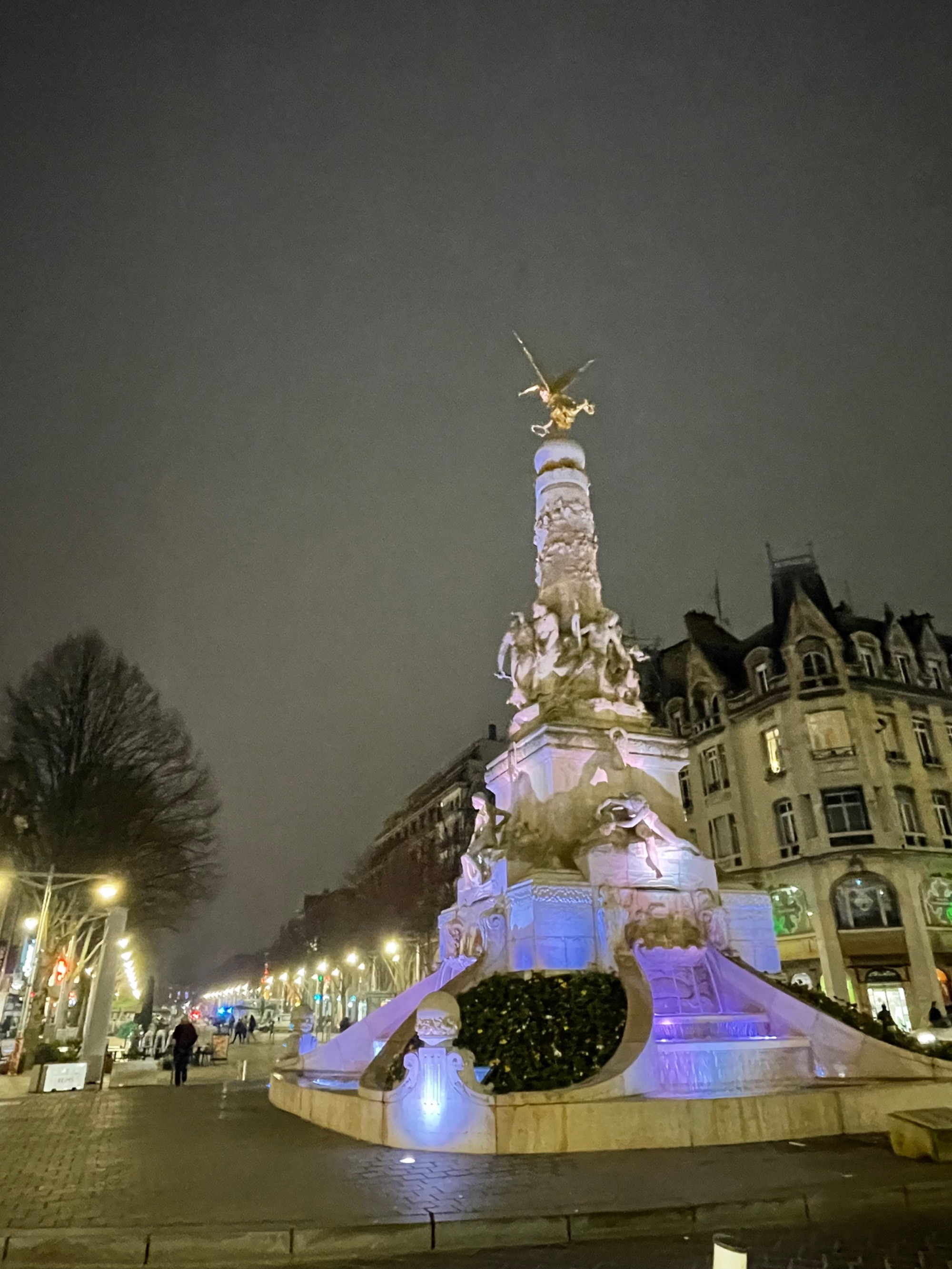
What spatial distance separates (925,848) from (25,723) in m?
36.0

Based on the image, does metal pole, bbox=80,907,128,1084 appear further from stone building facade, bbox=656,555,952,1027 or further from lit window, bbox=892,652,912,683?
lit window, bbox=892,652,912,683

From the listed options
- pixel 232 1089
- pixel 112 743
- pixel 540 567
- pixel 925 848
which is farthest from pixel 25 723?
pixel 925 848

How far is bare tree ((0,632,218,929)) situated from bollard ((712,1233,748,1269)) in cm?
2669

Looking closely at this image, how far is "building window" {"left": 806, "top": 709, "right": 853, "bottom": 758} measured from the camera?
3778 cm

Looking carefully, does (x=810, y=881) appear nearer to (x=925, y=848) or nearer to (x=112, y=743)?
(x=925, y=848)

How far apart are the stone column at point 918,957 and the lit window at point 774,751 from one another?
7266 millimetres

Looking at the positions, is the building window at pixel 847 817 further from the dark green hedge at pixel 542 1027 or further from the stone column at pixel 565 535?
the dark green hedge at pixel 542 1027

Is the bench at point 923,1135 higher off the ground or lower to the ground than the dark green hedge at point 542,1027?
lower

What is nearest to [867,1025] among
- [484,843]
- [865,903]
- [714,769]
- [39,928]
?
[484,843]

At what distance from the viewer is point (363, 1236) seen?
6.61 metres

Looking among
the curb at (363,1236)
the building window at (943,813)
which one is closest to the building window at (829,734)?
the building window at (943,813)

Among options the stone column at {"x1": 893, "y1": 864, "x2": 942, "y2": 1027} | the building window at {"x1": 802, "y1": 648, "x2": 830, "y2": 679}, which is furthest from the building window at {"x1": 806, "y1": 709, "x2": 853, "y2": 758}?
the stone column at {"x1": 893, "y1": 864, "x2": 942, "y2": 1027}

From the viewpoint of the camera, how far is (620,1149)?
9.88 meters

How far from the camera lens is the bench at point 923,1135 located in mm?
8891
